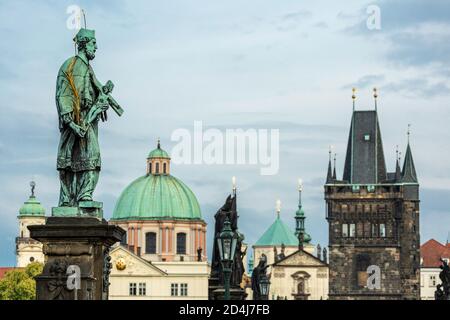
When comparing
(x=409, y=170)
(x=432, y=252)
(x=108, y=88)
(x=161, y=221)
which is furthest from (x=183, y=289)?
(x=108, y=88)

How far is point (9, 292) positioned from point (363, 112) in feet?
207

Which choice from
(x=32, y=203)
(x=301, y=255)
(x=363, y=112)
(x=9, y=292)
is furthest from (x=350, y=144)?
(x=9, y=292)

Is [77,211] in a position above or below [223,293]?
below

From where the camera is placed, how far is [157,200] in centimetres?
15288

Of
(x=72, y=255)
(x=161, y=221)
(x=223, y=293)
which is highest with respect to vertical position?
(x=161, y=221)

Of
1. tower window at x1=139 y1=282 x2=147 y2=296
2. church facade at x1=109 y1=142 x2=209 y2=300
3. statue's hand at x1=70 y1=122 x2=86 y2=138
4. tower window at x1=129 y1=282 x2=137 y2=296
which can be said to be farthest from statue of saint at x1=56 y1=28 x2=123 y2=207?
church facade at x1=109 y1=142 x2=209 y2=300

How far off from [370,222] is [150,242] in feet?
79.0

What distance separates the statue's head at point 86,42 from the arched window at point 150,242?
134 metres

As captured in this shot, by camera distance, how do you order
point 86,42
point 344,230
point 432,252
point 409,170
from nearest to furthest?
point 86,42, point 344,230, point 409,170, point 432,252

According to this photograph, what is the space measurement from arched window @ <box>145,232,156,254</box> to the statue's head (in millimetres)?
134154

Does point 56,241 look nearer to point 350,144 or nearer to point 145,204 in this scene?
point 145,204

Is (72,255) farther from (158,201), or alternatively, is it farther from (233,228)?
(158,201)
